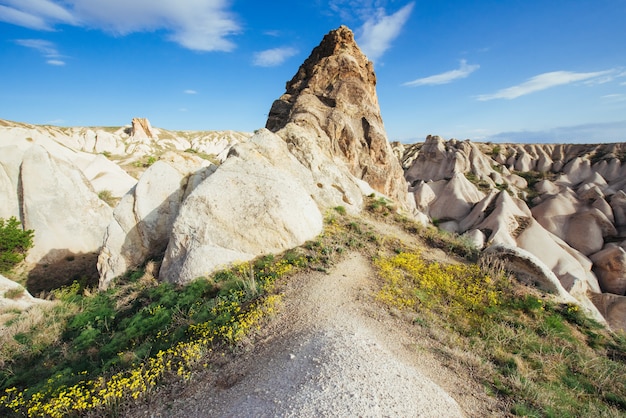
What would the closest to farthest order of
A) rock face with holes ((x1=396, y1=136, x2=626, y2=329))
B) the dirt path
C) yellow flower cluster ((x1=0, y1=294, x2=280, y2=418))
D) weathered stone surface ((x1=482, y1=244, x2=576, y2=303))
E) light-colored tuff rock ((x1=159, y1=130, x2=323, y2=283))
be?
the dirt path < yellow flower cluster ((x1=0, y1=294, x2=280, y2=418)) < weathered stone surface ((x1=482, y1=244, x2=576, y2=303)) < light-colored tuff rock ((x1=159, y1=130, x2=323, y2=283)) < rock face with holes ((x1=396, y1=136, x2=626, y2=329))

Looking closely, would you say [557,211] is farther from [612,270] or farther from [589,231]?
[612,270]

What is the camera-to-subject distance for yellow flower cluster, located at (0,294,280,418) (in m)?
4.65

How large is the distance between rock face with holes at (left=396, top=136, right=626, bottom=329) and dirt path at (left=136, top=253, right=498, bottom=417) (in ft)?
21.2

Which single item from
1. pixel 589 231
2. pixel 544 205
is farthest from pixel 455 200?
pixel 589 231

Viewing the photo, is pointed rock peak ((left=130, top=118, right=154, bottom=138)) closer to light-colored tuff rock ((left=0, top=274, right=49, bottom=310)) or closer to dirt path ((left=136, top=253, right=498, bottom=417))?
light-colored tuff rock ((left=0, top=274, right=49, bottom=310))

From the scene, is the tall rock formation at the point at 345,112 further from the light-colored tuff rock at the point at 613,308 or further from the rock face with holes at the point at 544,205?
the light-colored tuff rock at the point at 613,308

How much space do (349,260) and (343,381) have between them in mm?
4858

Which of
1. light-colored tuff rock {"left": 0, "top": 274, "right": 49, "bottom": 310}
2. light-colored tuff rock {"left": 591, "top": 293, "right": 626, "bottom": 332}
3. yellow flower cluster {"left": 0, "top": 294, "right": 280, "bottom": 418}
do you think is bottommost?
light-colored tuff rock {"left": 591, "top": 293, "right": 626, "bottom": 332}

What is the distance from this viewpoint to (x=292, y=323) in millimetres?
6062

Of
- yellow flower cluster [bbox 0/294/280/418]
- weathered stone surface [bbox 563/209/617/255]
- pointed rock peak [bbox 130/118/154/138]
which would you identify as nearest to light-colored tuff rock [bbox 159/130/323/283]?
yellow flower cluster [bbox 0/294/280/418]

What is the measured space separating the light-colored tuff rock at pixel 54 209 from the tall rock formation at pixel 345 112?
481 inches

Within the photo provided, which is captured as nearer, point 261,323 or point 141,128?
point 261,323

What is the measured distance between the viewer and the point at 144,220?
1152cm

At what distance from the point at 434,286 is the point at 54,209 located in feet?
63.2
